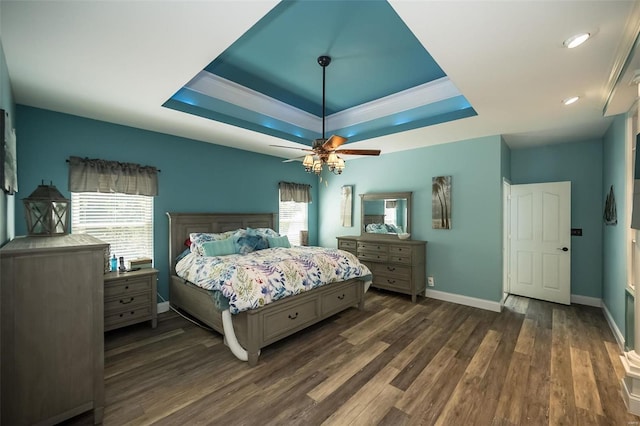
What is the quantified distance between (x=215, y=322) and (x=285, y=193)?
2.98 meters

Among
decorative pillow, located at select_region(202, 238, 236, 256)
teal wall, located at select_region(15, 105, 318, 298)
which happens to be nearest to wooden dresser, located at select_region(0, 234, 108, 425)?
decorative pillow, located at select_region(202, 238, 236, 256)

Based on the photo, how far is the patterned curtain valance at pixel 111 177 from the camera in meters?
3.18

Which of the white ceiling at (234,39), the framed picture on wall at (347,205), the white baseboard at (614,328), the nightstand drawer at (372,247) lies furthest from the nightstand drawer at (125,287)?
the white baseboard at (614,328)

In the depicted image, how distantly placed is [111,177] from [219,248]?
5.32 ft

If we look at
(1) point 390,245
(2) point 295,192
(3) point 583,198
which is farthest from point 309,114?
(3) point 583,198

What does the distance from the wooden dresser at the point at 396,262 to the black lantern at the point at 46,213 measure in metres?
4.03

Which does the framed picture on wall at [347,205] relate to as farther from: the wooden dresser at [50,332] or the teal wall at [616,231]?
the wooden dresser at [50,332]

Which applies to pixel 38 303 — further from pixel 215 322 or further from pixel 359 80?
pixel 359 80

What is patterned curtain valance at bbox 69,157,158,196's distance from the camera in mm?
3182

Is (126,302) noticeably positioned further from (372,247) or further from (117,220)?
(372,247)

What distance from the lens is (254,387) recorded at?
88.7 inches

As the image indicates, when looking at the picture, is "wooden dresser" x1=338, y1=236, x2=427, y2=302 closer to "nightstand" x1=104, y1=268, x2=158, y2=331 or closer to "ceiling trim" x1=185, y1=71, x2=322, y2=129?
"ceiling trim" x1=185, y1=71, x2=322, y2=129

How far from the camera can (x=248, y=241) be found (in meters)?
4.00

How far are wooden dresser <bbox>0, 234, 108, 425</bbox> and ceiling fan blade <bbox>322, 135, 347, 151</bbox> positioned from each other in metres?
2.08
